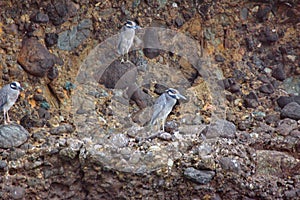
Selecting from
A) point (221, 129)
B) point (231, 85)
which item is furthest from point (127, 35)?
point (221, 129)

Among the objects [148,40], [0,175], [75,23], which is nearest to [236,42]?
[148,40]

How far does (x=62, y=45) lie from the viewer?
42.1 ft

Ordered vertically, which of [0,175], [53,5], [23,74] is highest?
[53,5]

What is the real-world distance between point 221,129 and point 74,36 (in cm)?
230

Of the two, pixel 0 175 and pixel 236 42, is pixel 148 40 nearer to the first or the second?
pixel 236 42

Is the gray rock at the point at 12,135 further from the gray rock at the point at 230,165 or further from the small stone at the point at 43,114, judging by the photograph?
the gray rock at the point at 230,165

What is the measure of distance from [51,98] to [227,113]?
7.74 ft

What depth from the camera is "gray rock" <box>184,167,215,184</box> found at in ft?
38.3

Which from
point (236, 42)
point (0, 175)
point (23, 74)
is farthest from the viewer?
point (236, 42)

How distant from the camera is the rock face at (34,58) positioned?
12.6 m

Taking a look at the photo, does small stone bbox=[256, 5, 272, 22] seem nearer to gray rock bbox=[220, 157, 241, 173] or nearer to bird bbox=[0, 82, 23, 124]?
gray rock bbox=[220, 157, 241, 173]

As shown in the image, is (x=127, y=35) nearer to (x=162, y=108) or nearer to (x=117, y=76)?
(x=117, y=76)

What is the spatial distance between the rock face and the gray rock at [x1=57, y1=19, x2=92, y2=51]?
30cm

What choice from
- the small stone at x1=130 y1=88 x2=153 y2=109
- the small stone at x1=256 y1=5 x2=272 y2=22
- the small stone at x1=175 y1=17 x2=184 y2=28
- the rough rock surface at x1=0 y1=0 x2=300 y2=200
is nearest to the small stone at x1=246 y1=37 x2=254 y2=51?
the rough rock surface at x1=0 y1=0 x2=300 y2=200
